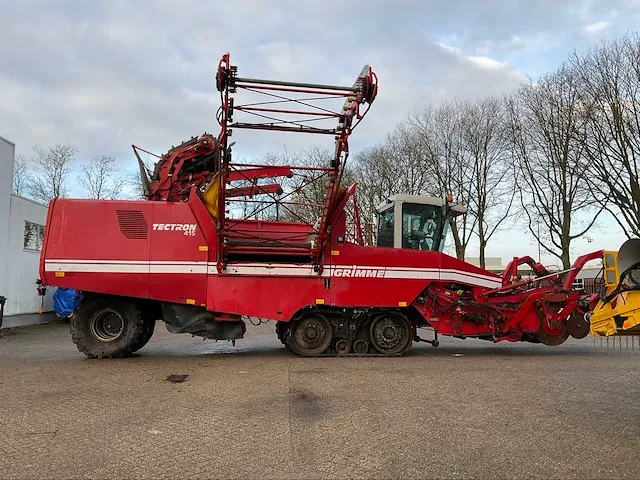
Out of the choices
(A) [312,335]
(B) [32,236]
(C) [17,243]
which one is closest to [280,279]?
(A) [312,335]

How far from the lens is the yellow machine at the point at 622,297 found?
5160 mm

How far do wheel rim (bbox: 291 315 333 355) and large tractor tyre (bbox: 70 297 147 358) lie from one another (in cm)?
289

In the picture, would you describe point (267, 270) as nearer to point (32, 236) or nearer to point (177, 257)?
point (177, 257)

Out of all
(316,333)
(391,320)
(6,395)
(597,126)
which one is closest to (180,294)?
(316,333)

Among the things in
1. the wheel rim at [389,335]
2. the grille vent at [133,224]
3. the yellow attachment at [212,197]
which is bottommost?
the wheel rim at [389,335]

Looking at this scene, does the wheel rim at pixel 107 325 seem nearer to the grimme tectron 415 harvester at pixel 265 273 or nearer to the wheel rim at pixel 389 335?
the grimme tectron 415 harvester at pixel 265 273

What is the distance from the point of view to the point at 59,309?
18406 mm

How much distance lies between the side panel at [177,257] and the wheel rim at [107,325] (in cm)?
90

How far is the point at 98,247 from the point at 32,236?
1090 centimetres

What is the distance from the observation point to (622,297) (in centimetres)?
533

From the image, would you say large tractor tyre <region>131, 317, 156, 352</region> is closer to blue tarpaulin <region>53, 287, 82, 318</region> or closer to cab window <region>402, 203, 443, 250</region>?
cab window <region>402, 203, 443, 250</region>

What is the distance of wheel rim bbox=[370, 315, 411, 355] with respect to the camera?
33.9 feet

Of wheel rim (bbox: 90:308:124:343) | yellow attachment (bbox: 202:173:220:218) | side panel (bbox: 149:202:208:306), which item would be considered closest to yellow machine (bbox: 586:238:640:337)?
yellow attachment (bbox: 202:173:220:218)

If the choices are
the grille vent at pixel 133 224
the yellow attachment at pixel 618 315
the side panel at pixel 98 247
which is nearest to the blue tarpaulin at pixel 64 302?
the side panel at pixel 98 247
